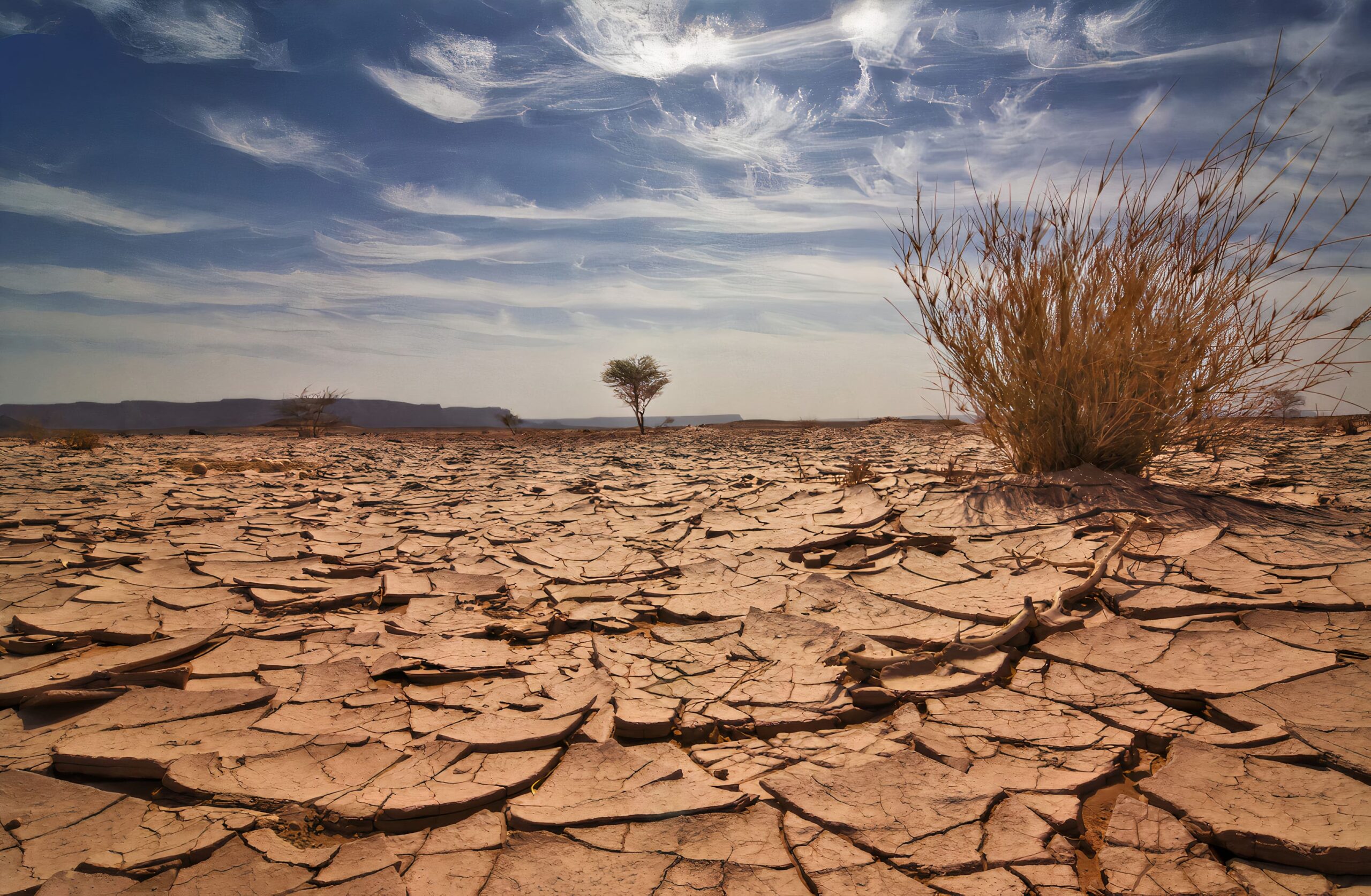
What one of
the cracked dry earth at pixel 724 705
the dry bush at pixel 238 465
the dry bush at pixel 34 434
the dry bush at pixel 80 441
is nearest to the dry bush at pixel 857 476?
the cracked dry earth at pixel 724 705

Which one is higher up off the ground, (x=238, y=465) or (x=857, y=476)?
(x=857, y=476)

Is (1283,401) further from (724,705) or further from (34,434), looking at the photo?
(34,434)

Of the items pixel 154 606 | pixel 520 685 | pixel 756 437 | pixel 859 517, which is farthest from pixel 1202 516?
pixel 756 437

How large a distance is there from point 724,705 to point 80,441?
12174 mm

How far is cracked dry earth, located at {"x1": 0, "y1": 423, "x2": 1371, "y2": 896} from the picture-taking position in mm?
1097

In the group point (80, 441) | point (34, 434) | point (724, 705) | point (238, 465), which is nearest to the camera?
point (724, 705)

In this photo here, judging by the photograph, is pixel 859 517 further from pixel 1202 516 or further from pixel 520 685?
pixel 520 685

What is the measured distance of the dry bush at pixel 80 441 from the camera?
29.5 feet

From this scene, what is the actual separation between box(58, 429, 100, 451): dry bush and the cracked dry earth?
7.60m

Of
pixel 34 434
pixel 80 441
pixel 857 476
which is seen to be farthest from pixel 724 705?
pixel 34 434

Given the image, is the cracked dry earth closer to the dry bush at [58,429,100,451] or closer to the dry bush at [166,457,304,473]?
the dry bush at [166,457,304,473]

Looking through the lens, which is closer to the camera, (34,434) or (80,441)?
(80,441)

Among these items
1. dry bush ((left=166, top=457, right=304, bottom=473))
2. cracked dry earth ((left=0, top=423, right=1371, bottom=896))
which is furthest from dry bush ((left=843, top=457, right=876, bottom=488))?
dry bush ((left=166, top=457, right=304, bottom=473))

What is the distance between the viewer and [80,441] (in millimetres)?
9070
